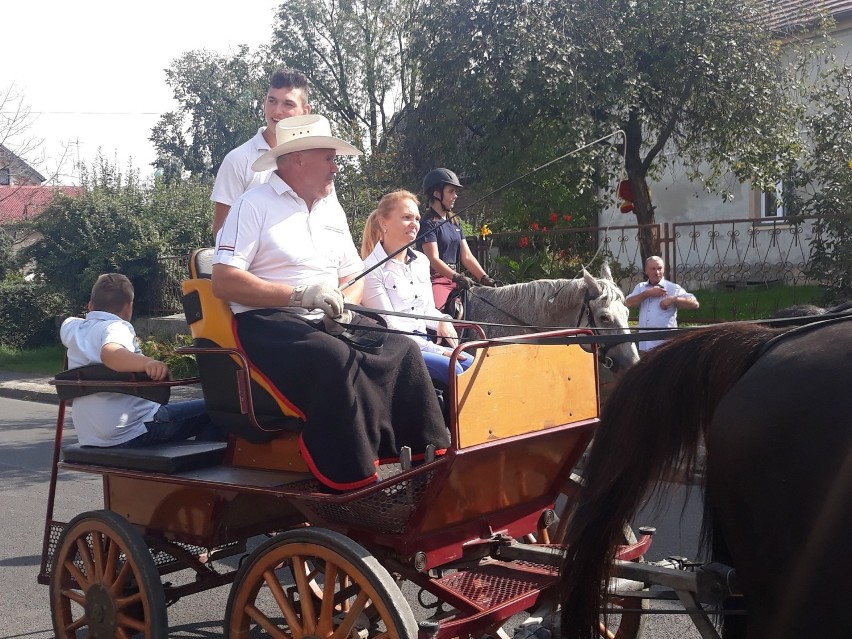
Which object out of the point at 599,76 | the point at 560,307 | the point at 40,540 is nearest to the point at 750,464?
the point at 560,307

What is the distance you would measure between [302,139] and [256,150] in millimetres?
1211

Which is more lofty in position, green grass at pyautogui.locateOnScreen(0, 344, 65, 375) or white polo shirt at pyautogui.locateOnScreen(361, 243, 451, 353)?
white polo shirt at pyautogui.locateOnScreen(361, 243, 451, 353)

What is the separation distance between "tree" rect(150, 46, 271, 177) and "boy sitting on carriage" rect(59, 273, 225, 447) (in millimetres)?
39344

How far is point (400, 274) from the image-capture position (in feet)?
Answer: 15.6

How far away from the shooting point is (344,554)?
9.91 ft

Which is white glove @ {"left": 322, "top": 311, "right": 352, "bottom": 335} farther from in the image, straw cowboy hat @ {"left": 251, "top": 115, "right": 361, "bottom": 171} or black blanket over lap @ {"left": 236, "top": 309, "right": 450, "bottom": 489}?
straw cowboy hat @ {"left": 251, "top": 115, "right": 361, "bottom": 171}

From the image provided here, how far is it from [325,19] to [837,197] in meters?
30.1

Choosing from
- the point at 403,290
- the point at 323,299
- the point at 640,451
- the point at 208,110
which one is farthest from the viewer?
the point at 208,110

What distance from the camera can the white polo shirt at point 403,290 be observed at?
4496 mm

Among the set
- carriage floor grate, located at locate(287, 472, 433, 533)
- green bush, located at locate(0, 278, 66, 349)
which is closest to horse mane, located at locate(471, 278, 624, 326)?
carriage floor grate, located at locate(287, 472, 433, 533)

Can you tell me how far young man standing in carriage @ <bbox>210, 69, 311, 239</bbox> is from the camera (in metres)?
4.88

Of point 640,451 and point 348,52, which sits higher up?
point 348,52

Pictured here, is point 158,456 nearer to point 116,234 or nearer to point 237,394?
point 237,394

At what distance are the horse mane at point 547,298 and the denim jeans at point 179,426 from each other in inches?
94.5
